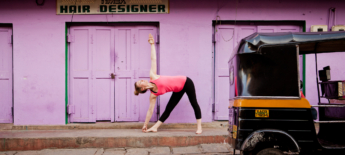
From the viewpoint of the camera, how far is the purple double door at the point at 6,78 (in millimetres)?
5902

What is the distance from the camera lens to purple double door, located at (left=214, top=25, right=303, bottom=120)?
5.95 m

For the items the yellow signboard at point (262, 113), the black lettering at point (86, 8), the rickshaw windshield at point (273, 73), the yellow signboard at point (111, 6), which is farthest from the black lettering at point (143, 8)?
the yellow signboard at point (262, 113)

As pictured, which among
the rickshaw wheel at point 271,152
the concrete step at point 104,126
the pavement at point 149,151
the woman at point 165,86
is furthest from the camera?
the concrete step at point 104,126

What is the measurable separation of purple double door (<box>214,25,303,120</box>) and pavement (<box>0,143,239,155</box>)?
1.39 metres

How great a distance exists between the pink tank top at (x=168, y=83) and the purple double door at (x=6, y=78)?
3.94m

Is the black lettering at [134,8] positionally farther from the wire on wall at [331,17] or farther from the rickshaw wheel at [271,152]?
the wire on wall at [331,17]

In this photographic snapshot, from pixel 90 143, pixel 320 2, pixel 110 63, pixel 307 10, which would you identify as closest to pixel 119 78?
pixel 110 63

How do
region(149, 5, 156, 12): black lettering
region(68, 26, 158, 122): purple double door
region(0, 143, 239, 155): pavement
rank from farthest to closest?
region(68, 26, 158, 122): purple double door, region(149, 5, 156, 12): black lettering, region(0, 143, 239, 155): pavement

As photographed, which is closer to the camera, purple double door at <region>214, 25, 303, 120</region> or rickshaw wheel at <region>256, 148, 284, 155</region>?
rickshaw wheel at <region>256, 148, 284, 155</region>

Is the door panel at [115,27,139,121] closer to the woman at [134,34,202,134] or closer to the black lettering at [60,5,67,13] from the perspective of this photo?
the woman at [134,34,202,134]

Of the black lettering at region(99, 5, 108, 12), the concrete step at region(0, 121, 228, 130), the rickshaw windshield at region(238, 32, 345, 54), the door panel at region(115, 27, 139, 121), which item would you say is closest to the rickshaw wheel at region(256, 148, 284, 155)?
the rickshaw windshield at region(238, 32, 345, 54)

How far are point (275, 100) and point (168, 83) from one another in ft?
7.38

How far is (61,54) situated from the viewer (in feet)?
18.9

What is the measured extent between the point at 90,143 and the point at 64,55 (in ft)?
7.73
